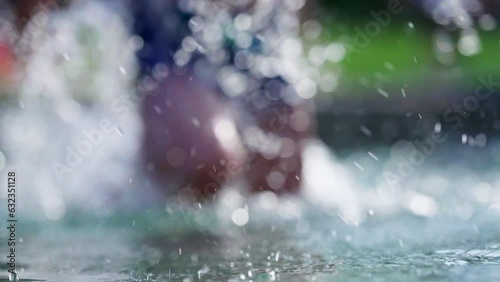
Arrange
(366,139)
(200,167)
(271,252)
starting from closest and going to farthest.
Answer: (271,252), (200,167), (366,139)

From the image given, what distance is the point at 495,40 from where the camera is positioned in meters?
5.54

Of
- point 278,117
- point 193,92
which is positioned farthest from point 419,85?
point 193,92

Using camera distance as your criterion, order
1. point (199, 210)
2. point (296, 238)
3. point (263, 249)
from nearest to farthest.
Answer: point (263, 249)
point (296, 238)
point (199, 210)

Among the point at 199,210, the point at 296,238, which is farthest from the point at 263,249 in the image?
the point at 199,210

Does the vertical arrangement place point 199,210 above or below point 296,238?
above

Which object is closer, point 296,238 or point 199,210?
point 296,238

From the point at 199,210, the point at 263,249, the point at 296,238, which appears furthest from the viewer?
the point at 199,210

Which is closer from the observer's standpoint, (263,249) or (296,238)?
(263,249)

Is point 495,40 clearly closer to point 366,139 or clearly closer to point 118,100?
point 366,139

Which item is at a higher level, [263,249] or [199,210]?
[199,210]

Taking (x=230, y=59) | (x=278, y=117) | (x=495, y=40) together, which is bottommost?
(x=278, y=117)

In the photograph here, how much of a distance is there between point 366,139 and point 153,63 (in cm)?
152

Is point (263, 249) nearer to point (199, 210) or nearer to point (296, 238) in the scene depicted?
point (296, 238)

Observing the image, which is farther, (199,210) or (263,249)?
(199,210)
